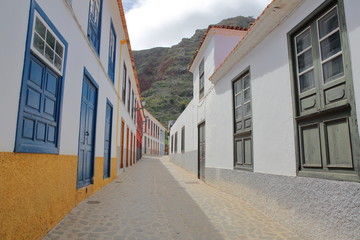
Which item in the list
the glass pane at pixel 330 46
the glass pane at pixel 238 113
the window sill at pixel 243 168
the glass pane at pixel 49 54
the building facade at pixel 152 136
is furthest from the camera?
the building facade at pixel 152 136

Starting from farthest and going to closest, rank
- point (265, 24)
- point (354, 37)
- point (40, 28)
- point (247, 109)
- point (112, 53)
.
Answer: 1. point (112, 53)
2. point (247, 109)
3. point (265, 24)
4. point (40, 28)
5. point (354, 37)

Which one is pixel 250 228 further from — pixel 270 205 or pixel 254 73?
pixel 254 73

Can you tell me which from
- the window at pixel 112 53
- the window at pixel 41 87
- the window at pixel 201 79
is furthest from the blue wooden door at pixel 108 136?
the window at pixel 41 87

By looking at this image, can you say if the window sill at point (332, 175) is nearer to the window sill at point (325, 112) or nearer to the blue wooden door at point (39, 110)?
the window sill at point (325, 112)

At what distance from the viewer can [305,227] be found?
3520 millimetres

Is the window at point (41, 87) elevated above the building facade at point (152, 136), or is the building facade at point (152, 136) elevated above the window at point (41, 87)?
the building facade at point (152, 136)

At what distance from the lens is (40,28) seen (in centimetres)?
324

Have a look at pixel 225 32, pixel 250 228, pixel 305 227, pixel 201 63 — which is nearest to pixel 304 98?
pixel 305 227

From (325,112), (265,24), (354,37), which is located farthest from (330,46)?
(265,24)

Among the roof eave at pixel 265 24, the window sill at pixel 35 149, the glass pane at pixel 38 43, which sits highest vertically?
the roof eave at pixel 265 24

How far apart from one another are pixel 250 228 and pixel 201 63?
8167mm

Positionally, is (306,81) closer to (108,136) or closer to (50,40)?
(50,40)

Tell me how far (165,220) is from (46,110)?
8.49ft

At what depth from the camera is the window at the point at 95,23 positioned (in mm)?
5925
